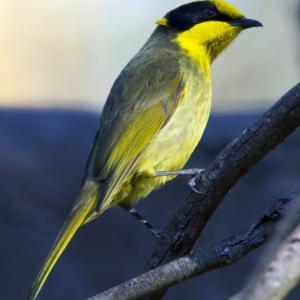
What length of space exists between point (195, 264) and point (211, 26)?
1.45m

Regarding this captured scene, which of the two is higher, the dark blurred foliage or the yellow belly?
the yellow belly

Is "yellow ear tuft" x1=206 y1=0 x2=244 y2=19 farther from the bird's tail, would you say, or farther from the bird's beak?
the bird's tail

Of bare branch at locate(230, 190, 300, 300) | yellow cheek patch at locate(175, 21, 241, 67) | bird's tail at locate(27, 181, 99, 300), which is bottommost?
bird's tail at locate(27, 181, 99, 300)

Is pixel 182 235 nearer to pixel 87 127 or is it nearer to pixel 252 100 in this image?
pixel 87 127

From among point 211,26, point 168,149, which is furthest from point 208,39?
point 168,149

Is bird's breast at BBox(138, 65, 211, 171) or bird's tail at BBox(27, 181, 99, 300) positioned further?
bird's breast at BBox(138, 65, 211, 171)

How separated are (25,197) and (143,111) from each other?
6.28ft

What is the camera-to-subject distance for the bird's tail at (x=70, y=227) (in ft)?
7.57

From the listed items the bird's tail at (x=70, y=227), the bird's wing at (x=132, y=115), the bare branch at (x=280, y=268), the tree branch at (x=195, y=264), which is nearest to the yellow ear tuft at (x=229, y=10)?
the bird's wing at (x=132, y=115)

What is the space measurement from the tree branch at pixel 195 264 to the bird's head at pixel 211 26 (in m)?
1.25

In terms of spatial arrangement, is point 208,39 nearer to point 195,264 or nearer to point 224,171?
point 224,171

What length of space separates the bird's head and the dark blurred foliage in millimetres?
1393

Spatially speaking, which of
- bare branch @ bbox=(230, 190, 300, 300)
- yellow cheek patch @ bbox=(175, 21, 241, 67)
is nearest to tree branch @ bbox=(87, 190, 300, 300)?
bare branch @ bbox=(230, 190, 300, 300)

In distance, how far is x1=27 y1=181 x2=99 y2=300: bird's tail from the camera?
2309mm
